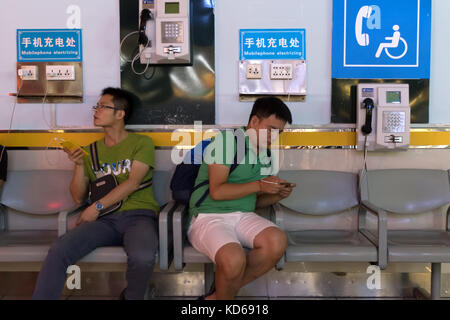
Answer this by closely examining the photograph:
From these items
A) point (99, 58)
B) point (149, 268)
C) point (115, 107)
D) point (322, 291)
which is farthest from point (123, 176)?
point (322, 291)

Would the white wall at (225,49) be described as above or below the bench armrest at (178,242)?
above

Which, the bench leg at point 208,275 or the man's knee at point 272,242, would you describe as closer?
the man's knee at point 272,242

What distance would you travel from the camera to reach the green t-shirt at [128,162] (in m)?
2.66

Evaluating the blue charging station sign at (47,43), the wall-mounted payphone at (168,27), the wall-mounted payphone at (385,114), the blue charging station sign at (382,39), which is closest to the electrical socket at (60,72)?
the blue charging station sign at (47,43)

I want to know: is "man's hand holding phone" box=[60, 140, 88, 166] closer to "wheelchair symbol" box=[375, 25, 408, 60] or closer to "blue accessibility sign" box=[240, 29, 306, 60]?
"blue accessibility sign" box=[240, 29, 306, 60]

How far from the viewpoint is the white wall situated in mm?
3061

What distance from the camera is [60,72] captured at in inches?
122

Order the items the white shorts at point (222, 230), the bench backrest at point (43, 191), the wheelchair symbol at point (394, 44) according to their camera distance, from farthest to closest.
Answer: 1. the wheelchair symbol at point (394, 44)
2. the bench backrest at point (43, 191)
3. the white shorts at point (222, 230)

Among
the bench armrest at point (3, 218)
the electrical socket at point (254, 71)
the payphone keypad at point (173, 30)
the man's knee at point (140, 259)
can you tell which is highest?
the payphone keypad at point (173, 30)

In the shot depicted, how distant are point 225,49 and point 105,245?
5.44ft

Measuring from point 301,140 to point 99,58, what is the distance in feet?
5.47

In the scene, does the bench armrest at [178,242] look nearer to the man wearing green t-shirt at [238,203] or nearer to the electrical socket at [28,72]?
the man wearing green t-shirt at [238,203]

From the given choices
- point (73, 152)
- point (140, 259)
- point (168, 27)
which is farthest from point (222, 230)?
point (168, 27)

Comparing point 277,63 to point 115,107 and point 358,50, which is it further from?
point 115,107
